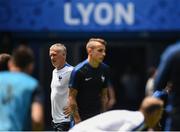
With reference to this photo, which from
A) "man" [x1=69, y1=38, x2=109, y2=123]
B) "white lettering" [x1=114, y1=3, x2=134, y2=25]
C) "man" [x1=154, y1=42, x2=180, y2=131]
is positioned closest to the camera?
"man" [x1=154, y1=42, x2=180, y2=131]

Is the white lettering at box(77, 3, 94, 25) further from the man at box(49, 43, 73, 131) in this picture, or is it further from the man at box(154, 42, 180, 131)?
the man at box(154, 42, 180, 131)

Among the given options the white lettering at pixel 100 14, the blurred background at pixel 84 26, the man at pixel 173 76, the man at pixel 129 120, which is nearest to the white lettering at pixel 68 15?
the blurred background at pixel 84 26

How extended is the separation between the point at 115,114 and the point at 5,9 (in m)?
11.4

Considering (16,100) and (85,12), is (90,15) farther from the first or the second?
(16,100)

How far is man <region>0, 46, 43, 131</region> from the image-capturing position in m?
7.23

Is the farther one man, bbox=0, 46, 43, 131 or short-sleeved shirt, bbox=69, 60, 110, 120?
short-sleeved shirt, bbox=69, 60, 110, 120

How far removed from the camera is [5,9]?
1858 centimetres

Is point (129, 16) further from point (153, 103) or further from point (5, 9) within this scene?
point (153, 103)

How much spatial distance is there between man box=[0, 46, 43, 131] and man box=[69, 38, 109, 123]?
3.08 meters

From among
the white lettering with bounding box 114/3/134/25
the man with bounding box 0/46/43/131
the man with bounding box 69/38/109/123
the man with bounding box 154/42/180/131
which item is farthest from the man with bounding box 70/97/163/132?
the white lettering with bounding box 114/3/134/25

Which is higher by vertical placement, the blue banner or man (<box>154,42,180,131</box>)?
the blue banner

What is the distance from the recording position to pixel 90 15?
18.3 m

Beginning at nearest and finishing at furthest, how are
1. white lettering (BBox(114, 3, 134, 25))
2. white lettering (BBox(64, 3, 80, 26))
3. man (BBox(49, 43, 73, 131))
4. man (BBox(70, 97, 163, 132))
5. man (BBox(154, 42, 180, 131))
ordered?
man (BBox(70, 97, 163, 132))
man (BBox(154, 42, 180, 131))
man (BBox(49, 43, 73, 131))
white lettering (BBox(114, 3, 134, 25))
white lettering (BBox(64, 3, 80, 26))

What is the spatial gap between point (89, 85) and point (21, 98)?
3276 millimetres
